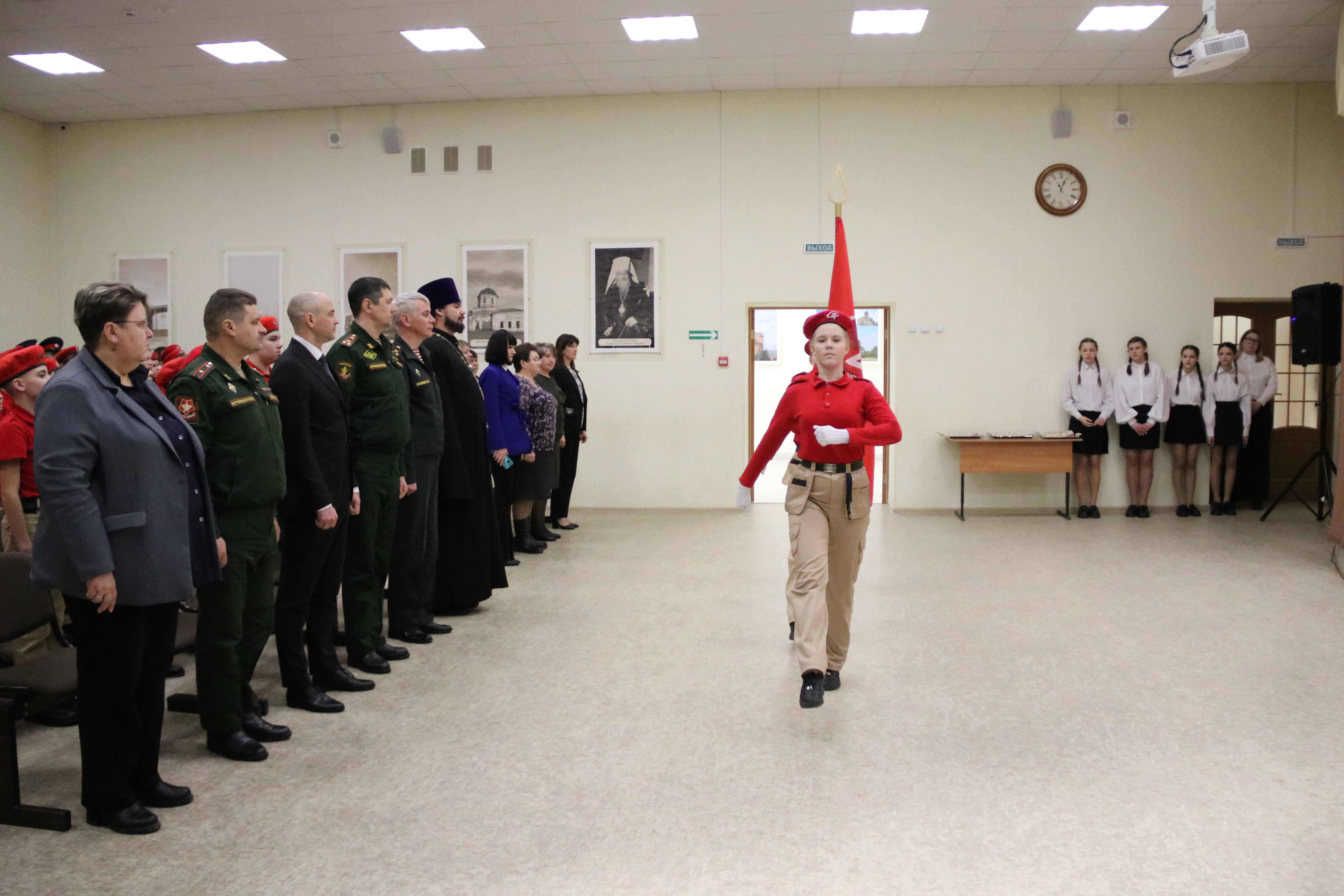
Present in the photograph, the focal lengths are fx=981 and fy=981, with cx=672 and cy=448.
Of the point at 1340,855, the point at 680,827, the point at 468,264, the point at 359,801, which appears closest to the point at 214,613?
the point at 359,801

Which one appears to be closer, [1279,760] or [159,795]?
[159,795]

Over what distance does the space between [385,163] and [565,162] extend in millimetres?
1949

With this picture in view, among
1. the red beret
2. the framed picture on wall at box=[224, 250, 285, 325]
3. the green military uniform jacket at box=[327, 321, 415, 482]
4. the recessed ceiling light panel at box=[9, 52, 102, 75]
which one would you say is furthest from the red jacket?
the recessed ceiling light panel at box=[9, 52, 102, 75]

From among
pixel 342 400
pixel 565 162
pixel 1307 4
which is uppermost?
pixel 1307 4

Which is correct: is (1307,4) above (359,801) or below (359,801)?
above

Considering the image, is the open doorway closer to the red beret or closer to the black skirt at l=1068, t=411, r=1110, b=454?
the black skirt at l=1068, t=411, r=1110, b=454

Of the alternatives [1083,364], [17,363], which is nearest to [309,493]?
[17,363]

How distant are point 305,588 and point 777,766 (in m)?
1.95

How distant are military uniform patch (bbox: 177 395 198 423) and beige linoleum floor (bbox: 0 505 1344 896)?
1218mm

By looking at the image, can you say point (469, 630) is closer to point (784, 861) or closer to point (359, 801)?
point (359, 801)

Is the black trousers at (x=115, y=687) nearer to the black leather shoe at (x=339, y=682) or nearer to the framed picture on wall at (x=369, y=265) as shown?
the black leather shoe at (x=339, y=682)

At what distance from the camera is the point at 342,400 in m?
4.07

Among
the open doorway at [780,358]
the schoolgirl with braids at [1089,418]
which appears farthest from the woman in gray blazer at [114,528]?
the open doorway at [780,358]

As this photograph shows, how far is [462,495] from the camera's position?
5.31 metres
